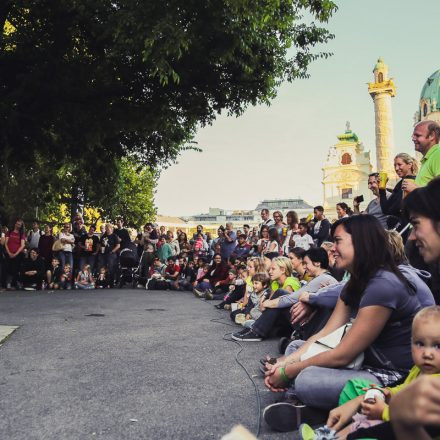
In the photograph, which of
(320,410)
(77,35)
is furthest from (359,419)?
(77,35)

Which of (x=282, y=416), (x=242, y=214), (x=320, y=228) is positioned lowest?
(x=282, y=416)

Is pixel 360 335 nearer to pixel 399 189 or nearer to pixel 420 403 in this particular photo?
pixel 420 403

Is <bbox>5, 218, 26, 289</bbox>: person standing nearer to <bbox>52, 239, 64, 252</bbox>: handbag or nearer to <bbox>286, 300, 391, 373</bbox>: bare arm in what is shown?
<bbox>52, 239, 64, 252</bbox>: handbag

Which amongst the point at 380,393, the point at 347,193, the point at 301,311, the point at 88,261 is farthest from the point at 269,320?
the point at 347,193

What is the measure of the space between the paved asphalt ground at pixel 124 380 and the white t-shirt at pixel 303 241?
373 centimetres

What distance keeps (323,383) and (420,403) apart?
74.2 inches

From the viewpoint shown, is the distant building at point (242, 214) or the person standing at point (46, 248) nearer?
the person standing at point (46, 248)

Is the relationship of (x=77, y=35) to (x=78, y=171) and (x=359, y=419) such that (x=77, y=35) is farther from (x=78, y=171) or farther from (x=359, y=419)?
(x=359, y=419)

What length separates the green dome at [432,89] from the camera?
228 ft

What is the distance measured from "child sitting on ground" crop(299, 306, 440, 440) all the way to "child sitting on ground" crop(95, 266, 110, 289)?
44.8ft

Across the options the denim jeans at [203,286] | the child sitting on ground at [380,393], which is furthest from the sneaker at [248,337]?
the denim jeans at [203,286]

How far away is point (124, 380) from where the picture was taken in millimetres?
4422

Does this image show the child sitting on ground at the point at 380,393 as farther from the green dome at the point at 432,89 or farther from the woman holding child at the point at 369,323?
the green dome at the point at 432,89

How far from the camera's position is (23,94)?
12.6 metres
